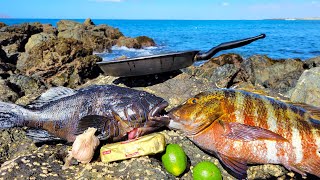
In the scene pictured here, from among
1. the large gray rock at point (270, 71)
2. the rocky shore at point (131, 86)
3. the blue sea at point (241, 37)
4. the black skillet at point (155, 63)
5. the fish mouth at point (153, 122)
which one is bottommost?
the blue sea at point (241, 37)

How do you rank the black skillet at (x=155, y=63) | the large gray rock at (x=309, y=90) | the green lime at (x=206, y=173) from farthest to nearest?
the large gray rock at (x=309, y=90) → the black skillet at (x=155, y=63) → the green lime at (x=206, y=173)

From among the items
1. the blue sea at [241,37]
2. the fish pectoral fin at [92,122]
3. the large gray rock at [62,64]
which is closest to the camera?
the fish pectoral fin at [92,122]

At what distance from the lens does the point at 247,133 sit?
10.1 feet

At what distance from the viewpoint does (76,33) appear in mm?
26203

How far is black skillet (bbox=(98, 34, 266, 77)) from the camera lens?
4301 millimetres

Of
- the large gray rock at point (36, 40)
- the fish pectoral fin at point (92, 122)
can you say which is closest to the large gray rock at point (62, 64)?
the fish pectoral fin at point (92, 122)

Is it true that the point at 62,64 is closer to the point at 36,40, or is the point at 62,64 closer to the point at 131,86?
the point at 131,86

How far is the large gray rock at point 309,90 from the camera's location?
548 cm

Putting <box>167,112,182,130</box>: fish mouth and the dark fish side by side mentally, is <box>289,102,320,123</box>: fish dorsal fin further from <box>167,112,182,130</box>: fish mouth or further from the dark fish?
the dark fish

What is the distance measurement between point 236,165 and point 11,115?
8.29 ft

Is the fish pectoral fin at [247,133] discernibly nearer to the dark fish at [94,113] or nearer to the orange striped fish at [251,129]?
the orange striped fish at [251,129]

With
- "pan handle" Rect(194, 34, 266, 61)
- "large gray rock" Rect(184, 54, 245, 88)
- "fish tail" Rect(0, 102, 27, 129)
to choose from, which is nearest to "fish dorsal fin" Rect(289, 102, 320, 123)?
"pan handle" Rect(194, 34, 266, 61)

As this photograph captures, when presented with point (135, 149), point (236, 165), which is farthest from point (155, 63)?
point (236, 165)

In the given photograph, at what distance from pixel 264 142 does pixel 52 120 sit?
2.31m
